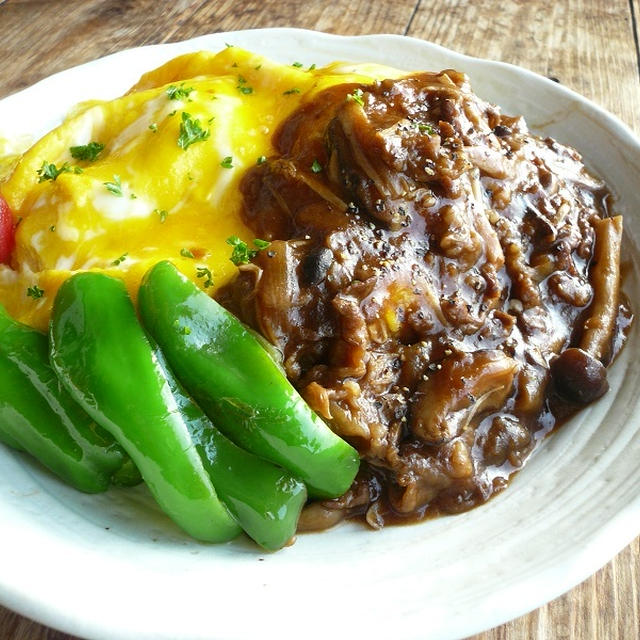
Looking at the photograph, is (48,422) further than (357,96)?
No

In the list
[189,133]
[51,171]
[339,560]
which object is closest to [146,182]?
[189,133]

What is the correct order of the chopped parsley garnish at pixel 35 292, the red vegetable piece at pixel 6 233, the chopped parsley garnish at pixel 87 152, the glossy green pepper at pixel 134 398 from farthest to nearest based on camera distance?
the chopped parsley garnish at pixel 87 152
the red vegetable piece at pixel 6 233
the chopped parsley garnish at pixel 35 292
the glossy green pepper at pixel 134 398

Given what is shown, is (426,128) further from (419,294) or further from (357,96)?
(419,294)

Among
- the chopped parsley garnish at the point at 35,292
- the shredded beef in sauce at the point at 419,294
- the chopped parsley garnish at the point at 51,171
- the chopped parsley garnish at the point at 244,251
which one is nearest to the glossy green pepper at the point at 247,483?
the shredded beef in sauce at the point at 419,294

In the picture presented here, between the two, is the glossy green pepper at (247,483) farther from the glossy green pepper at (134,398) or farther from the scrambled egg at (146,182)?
the scrambled egg at (146,182)

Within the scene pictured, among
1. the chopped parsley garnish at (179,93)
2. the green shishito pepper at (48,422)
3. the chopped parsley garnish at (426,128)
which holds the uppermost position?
the chopped parsley garnish at (179,93)

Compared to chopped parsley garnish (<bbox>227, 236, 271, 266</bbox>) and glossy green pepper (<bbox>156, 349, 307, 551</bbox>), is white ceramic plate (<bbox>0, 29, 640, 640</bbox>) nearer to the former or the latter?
glossy green pepper (<bbox>156, 349, 307, 551</bbox>)

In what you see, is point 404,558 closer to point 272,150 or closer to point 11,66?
point 272,150
